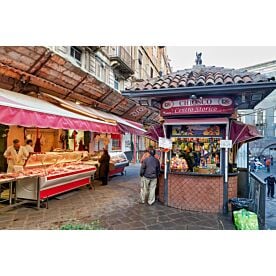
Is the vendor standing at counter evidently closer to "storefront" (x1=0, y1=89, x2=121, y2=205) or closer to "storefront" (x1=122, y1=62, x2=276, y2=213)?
"storefront" (x1=0, y1=89, x2=121, y2=205)

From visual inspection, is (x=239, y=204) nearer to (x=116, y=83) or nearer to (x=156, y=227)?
(x=156, y=227)

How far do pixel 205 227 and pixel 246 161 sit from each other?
3.95 metres

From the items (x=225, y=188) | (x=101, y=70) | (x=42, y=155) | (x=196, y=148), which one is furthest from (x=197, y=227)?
(x=101, y=70)

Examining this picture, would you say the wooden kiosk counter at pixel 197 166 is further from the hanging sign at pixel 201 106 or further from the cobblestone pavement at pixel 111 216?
the cobblestone pavement at pixel 111 216

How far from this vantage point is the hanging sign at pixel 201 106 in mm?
6145

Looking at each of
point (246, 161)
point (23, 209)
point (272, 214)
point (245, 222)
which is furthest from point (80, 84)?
point (272, 214)

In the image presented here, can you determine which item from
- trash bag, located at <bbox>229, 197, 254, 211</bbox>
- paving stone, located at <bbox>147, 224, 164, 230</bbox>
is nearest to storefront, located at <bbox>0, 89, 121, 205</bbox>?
paving stone, located at <bbox>147, 224, 164, 230</bbox>

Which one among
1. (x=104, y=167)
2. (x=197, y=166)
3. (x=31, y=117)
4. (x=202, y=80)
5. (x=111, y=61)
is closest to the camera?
(x=31, y=117)

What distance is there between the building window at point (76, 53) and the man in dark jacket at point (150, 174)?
852 centimetres

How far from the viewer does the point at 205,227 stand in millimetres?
5207

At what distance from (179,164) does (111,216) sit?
7.75ft

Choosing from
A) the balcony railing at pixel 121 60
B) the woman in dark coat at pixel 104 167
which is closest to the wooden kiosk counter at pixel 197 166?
the woman in dark coat at pixel 104 167

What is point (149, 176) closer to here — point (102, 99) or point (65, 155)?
point (65, 155)

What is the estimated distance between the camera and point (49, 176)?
6.70m
